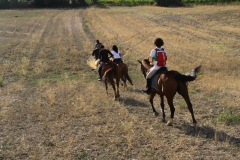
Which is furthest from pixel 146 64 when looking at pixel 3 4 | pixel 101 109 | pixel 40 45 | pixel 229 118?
pixel 3 4

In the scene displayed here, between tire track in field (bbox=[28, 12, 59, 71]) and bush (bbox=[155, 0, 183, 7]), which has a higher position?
bush (bbox=[155, 0, 183, 7])

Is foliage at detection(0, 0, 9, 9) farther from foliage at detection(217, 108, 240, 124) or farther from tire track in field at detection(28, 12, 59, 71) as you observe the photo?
foliage at detection(217, 108, 240, 124)

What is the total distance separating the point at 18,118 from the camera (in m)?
10.4

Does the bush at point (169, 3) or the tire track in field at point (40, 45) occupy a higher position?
the bush at point (169, 3)

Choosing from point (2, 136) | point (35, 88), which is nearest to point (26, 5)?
point (35, 88)

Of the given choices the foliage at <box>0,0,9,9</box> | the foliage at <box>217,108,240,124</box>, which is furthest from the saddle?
the foliage at <box>0,0,9,9</box>

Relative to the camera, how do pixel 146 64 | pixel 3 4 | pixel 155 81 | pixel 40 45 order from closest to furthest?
pixel 155 81, pixel 146 64, pixel 40 45, pixel 3 4

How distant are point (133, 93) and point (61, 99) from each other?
9.38 feet

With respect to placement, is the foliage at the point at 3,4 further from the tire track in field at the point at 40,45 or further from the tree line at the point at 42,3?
the tire track in field at the point at 40,45

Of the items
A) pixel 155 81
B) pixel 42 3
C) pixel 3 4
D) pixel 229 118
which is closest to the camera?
pixel 229 118

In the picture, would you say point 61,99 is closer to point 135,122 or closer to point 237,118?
point 135,122

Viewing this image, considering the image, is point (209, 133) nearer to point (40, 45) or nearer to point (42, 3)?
point (40, 45)

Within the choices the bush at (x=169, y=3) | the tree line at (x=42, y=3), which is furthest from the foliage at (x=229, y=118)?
the tree line at (x=42, y=3)

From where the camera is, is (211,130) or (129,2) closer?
(211,130)
